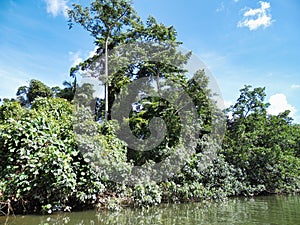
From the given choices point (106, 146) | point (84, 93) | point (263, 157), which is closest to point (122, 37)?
point (84, 93)

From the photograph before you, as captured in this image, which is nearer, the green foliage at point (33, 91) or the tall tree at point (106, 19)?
the tall tree at point (106, 19)

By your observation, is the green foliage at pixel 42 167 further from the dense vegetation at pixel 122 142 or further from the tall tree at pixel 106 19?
the tall tree at pixel 106 19

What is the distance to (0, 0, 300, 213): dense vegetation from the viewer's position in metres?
6.09

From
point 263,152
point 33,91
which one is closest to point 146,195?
point 263,152

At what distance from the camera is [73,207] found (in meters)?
6.98

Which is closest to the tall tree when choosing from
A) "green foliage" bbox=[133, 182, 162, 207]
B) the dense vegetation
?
the dense vegetation

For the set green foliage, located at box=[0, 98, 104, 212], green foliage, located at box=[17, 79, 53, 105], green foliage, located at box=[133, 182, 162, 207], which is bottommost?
green foliage, located at box=[133, 182, 162, 207]

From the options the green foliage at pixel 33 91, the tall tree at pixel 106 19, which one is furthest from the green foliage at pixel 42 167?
the green foliage at pixel 33 91

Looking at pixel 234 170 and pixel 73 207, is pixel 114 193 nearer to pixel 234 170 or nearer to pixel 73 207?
pixel 73 207

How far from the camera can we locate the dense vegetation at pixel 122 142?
6086 mm

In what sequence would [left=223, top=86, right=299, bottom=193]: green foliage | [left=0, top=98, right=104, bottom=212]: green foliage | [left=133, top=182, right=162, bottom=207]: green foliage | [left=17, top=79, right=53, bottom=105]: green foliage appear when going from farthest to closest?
[left=17, top=79, right=53, bottom=105]: green foliage → [left=223, top=86, right=299, bottom=193]: green foliage → [left=133, top=182, right=162, bottom=207]: green foliage → [left=0, top=98, right=104, bottom=212]: green foliage

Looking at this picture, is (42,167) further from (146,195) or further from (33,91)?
(33,91)

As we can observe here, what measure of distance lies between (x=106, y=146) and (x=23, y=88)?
49.1ft

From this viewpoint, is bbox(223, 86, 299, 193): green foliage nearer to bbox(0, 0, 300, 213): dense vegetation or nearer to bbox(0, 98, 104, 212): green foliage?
bbox(0, 0, 300, 213): dense vegetation
